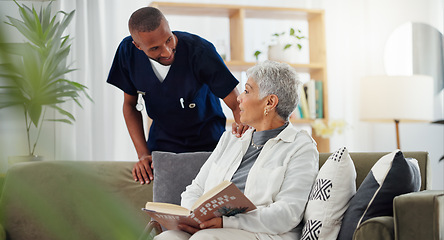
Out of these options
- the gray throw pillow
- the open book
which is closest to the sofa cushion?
the open book

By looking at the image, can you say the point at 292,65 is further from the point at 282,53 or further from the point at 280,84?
the point at 280,84

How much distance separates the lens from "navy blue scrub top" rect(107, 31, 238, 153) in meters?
2.23

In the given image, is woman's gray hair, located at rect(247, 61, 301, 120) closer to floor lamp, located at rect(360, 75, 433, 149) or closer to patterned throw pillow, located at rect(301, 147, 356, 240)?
A: patterned throw pillow, located at rect(301, 147, 356, 240)

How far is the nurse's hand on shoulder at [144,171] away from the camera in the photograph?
2352mm

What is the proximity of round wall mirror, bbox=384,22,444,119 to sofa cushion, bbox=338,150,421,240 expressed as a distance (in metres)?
2.59

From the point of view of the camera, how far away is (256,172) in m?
1.91

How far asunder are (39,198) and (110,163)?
2236 millimetres

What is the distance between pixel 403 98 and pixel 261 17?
1.26 m

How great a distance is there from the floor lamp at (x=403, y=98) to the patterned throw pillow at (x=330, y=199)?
2091mm

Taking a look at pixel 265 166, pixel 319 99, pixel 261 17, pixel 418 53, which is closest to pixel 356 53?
pixel 418 53

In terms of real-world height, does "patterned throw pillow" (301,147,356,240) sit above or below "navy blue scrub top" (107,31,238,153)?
below

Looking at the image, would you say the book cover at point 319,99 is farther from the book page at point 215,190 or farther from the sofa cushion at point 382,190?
the book page at point 215,190

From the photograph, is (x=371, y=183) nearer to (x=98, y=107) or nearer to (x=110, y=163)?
(x=110, y=163)

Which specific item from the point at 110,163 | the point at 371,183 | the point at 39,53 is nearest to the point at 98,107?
the point at 110,163
